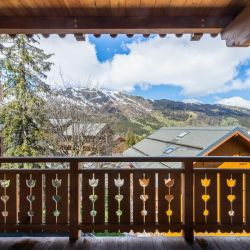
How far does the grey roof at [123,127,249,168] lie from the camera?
283 inches

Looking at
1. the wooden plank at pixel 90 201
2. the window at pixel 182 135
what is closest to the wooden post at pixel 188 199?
the wooden plank at pixel 90 201

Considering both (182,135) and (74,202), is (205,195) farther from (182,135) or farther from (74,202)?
(182,135)

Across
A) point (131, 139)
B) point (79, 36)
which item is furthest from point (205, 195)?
point (131, 139)

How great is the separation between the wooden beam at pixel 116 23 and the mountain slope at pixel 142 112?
7654mm

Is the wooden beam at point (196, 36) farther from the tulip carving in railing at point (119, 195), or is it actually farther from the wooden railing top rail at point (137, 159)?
the tulip carving in railing at point (119, 195)

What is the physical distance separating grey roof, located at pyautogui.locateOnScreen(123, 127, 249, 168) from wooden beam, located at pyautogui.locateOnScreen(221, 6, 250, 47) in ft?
14.2

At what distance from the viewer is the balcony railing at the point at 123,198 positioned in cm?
273

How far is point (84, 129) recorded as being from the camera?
10102mm

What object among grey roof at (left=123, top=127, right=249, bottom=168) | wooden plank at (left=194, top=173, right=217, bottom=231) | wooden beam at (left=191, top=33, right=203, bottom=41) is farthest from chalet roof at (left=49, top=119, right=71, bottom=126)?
wooden plank at (left=194, top=173, right=217, bottom=231)

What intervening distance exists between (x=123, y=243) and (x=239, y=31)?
2265 mm

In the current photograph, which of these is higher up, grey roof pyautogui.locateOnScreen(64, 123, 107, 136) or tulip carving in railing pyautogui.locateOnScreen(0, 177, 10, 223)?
grey roof pyautogui.locateOnScreen(64, 123, 107, 136)

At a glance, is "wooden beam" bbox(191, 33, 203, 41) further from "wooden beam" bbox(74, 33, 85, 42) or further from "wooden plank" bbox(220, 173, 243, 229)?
"wooden plank" bbox(220, 173, 243, 229)

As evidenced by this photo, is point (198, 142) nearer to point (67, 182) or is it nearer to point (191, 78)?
point (67, 182)

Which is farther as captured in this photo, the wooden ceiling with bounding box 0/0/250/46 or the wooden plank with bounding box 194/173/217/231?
the wooden plank with bounding box 194/173/217/231
